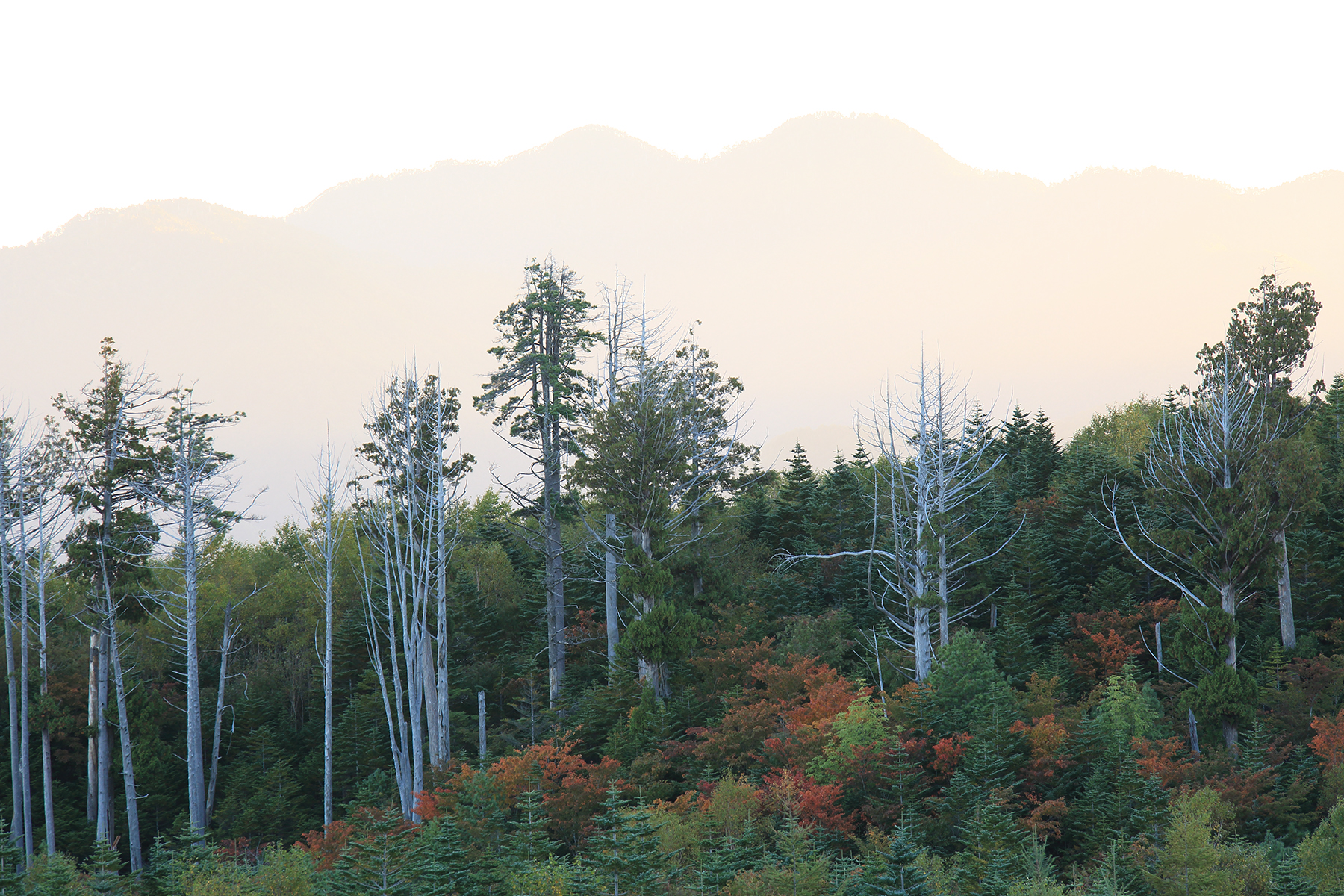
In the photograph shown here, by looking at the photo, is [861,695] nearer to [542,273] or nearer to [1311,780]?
[1311,780]

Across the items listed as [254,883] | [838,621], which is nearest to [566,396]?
[838,621]

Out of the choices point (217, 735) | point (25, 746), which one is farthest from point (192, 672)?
point (217, 735)

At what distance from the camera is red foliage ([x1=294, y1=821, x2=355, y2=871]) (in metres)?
16.1

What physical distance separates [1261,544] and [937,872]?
465 inches

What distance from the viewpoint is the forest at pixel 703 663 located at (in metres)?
13.4

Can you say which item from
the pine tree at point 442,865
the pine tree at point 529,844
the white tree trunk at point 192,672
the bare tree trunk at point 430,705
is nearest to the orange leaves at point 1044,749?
the pine tree at point 529,844

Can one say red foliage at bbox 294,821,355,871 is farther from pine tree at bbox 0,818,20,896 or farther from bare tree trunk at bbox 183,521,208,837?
bare tree trunk at bbox 183,521,208,837

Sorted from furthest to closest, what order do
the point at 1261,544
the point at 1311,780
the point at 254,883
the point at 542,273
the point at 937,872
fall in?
the point at 542,273
the point at 1261,544
the point at 1311,780
the point at 254,883
the point at 937,872

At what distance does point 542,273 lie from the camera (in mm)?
27406

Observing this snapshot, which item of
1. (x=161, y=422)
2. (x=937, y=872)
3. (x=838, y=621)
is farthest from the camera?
(x=161, y=422)

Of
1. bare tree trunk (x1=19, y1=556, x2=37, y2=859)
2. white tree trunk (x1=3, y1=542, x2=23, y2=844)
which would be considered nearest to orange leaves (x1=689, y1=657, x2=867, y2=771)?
bare tree trunk (x1=19, y1=556, x2=37, y2=859)

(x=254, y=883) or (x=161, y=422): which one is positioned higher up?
(x=161, y=422)

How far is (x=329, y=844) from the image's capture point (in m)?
17.5

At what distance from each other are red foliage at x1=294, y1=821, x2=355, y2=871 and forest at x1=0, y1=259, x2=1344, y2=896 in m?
0.10
